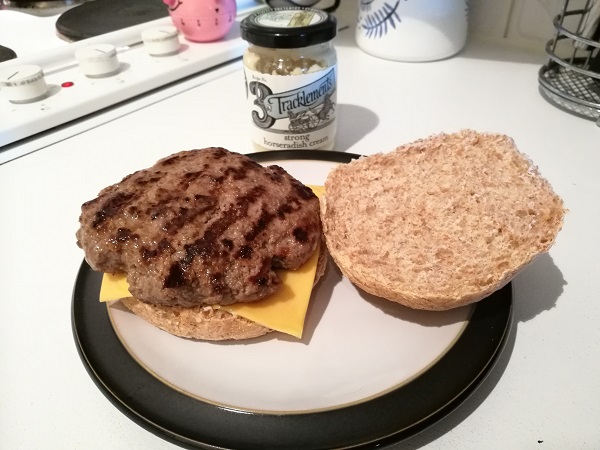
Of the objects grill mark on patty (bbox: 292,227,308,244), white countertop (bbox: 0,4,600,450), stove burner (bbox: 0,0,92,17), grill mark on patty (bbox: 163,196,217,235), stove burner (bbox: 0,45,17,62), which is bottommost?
white countertop (bbox: 0,4,600,450)

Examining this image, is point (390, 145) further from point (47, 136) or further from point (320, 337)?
point (47, 136)

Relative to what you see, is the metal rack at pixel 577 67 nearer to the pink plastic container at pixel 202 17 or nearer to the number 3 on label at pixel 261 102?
the number 3 on label at pixel 261 102

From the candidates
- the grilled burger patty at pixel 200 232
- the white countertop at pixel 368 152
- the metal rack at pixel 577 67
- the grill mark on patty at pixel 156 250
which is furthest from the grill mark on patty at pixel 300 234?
the metal rack at pixel 577 67

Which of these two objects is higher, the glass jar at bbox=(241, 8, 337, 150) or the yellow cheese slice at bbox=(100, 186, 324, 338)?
the glass jar at bbox=(241, 8, 337, 150)

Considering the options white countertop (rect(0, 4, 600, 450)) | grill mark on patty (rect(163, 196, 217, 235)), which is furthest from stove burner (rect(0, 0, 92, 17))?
grill mark on patty (rect(163, 196, 217, 235))

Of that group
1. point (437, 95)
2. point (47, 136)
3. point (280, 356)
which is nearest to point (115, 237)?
point (280, 356)

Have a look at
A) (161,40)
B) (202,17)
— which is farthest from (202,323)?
(202,17)

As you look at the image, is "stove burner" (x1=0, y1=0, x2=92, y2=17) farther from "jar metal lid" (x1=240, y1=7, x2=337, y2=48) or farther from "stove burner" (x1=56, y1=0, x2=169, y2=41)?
"jar metal lid" (x1=240, y1=7, x2=337, y2=48)
